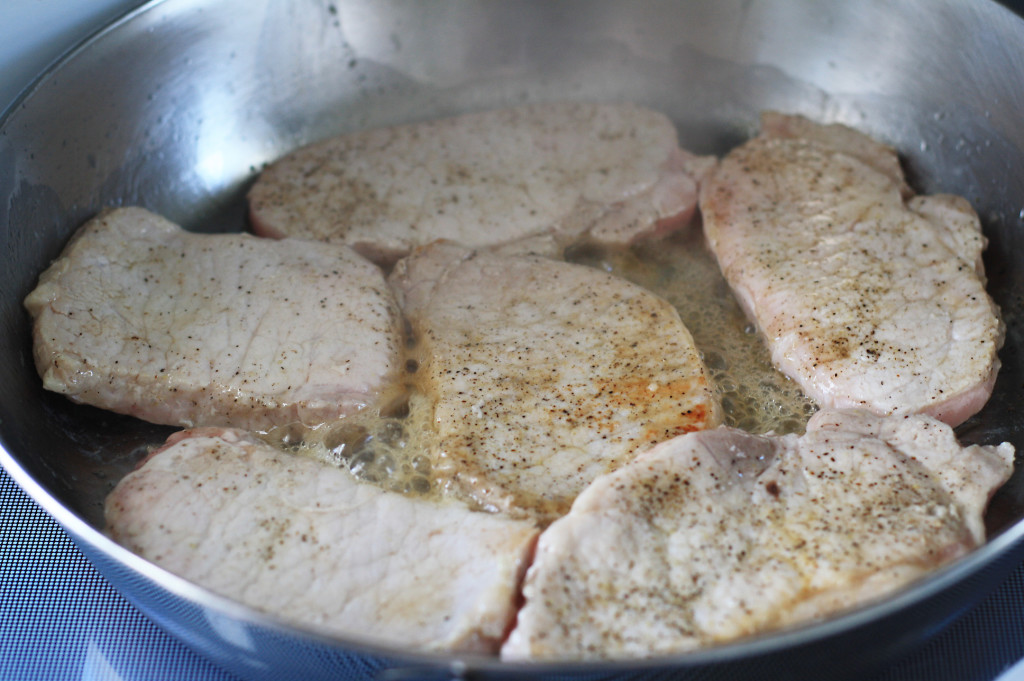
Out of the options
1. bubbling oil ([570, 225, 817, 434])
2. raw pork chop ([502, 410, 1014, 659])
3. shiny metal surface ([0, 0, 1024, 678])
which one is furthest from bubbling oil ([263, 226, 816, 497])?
shiny metal surface ([0, 0, 1024, 678])

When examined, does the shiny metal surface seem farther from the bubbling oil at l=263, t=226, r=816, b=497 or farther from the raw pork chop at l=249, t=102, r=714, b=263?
the bubbling oil at l=263, t=226, r=816, b=497

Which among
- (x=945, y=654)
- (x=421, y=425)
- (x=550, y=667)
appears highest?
(x=550, y=667)

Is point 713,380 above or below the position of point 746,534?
below

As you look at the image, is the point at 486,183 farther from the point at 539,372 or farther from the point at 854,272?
the point at 854,272

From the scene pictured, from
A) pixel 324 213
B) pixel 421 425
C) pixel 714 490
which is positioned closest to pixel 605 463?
pixel 714 490

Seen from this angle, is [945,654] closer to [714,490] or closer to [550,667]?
[714,490]

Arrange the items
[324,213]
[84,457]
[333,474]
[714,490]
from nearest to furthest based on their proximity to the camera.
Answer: [714,490], [333,474], [84,457], [324,213]

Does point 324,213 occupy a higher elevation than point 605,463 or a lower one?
higher

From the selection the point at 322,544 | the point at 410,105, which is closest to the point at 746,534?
the point at 322,544
